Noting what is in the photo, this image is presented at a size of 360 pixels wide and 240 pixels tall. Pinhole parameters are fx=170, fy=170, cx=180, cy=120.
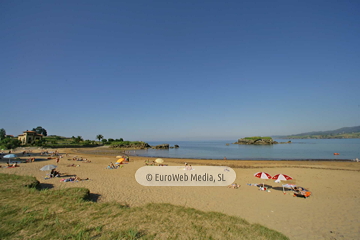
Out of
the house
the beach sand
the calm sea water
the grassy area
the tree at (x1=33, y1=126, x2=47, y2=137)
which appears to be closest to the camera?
the grassy area

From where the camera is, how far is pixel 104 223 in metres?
5.19

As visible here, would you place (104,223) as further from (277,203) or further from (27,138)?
(27,138)

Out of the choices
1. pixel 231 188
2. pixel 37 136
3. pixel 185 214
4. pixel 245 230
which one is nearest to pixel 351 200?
pixel 231 188

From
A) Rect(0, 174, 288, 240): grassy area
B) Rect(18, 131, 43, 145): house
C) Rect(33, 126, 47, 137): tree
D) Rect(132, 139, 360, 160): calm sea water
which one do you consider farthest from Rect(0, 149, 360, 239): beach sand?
Rect(33, 126, 47, 137): tree

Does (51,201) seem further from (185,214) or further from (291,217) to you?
(291,217)

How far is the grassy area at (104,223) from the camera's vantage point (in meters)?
4.50

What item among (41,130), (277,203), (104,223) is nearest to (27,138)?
(41,130)

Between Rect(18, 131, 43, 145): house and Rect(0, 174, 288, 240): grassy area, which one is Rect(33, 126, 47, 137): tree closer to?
Rect(18, 131, 43, 145): house

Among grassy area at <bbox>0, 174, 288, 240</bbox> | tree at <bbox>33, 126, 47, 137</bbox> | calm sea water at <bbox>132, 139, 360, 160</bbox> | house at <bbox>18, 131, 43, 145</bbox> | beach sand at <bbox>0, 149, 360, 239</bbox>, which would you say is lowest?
calm sea water at <bbox>132, 139, 360, 160</bbox>

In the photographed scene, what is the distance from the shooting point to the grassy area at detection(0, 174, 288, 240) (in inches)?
177

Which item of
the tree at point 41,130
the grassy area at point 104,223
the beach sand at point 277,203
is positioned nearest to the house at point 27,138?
the tree at point 41,130

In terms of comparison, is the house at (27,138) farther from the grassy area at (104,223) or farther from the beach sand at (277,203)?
the grassy area at (104,223)

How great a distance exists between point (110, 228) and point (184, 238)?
213 centimetres

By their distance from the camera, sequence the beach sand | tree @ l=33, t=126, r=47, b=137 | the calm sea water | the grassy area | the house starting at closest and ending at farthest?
the grassy area, the beach sand, the calm sea water, the house, tree @ l=33, t=126, r=47, b=137
